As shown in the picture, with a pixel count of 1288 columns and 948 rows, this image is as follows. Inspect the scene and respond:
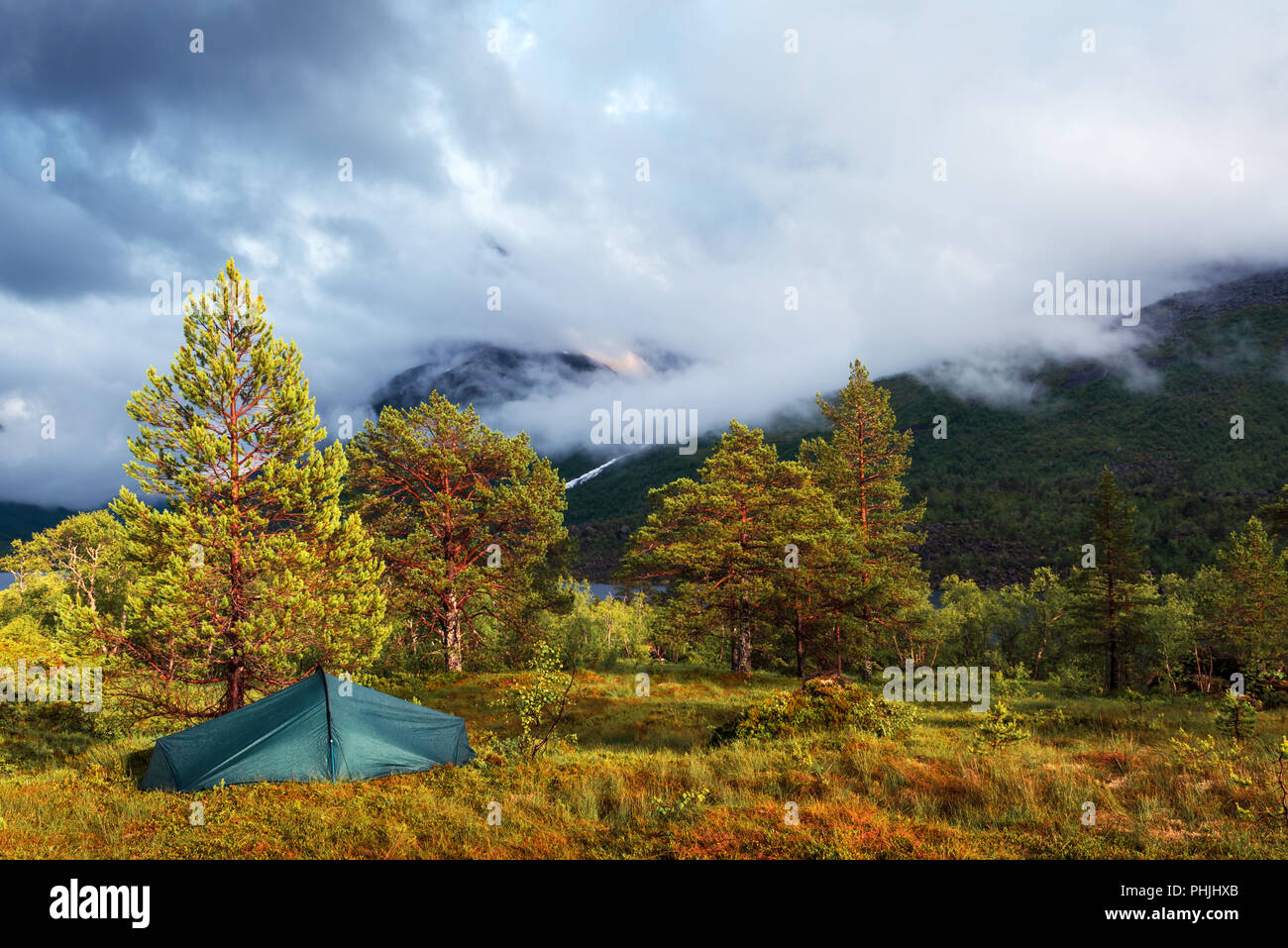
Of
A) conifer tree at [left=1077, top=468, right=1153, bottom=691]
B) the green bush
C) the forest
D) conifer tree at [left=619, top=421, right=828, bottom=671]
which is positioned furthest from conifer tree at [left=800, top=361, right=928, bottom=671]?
the green bush

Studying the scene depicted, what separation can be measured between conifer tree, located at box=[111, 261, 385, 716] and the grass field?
315cm

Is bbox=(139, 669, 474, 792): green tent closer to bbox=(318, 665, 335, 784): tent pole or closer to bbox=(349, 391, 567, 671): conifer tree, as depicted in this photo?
bbox=(318, 665, 335, 784): tent pole

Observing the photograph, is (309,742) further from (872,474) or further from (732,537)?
(872,474)

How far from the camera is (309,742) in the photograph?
41.2 ft

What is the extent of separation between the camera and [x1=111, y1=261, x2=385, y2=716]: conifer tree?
1683 centimetres

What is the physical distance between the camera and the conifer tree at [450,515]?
2816cm

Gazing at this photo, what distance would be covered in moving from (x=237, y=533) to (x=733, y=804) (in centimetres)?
1672

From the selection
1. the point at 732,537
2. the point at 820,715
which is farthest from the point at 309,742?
the point at 732,537

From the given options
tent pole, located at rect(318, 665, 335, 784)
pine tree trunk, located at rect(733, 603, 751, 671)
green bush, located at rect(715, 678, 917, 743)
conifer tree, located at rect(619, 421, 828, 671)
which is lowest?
pine tree trunk, located at rect(733, 603, 751, 671)

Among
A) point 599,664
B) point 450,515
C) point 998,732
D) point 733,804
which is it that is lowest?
point 599,664

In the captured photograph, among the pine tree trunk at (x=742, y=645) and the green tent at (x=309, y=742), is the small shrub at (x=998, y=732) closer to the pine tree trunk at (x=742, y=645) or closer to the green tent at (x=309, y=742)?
the green tent at (x=309, y=742)

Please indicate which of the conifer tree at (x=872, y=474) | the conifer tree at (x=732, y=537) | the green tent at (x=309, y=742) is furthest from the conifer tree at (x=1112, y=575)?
the green tent at (x=309, y=742)
